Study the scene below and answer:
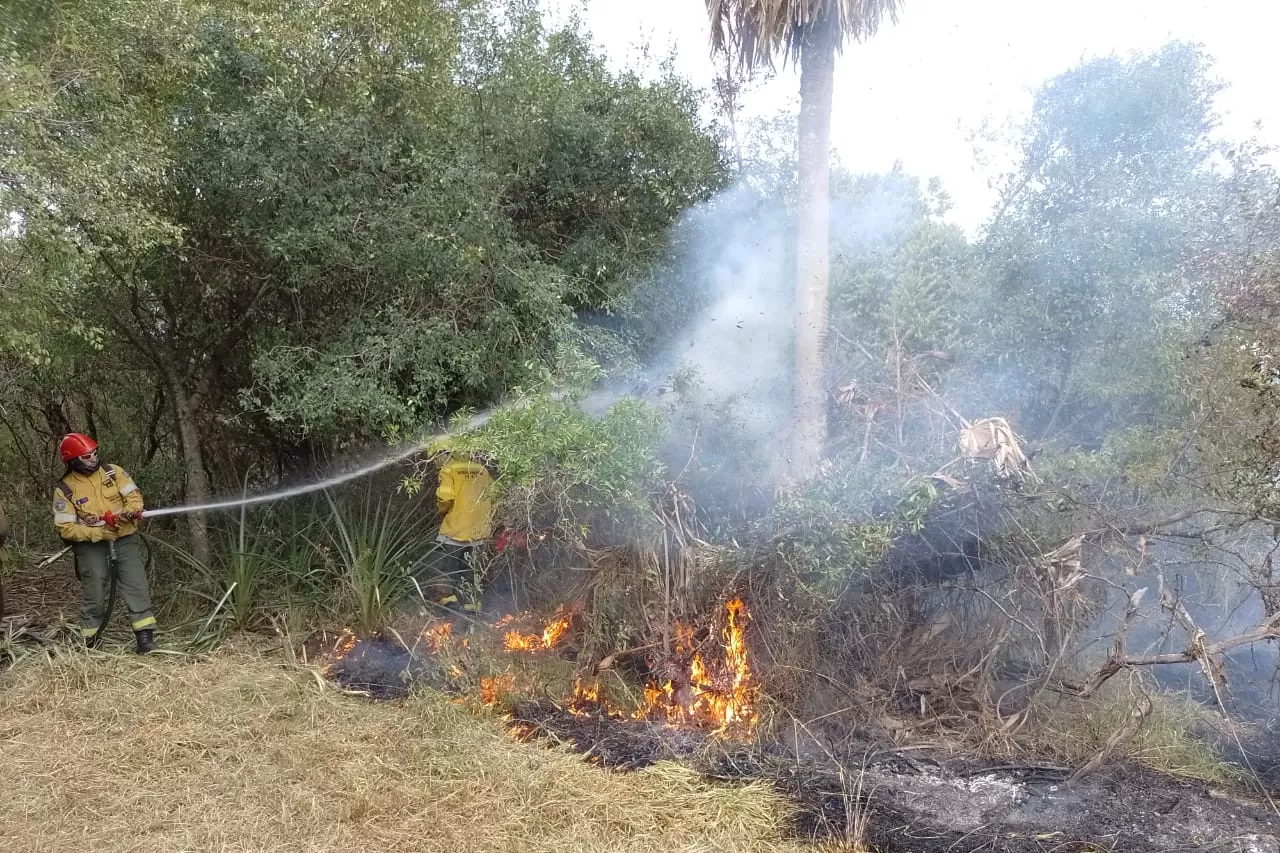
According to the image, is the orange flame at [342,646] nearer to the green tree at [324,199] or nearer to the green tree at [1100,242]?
the green tree at [324,199]

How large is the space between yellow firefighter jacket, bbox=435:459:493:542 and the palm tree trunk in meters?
2.29

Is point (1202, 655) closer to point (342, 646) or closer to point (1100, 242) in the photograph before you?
point (1100, 242)

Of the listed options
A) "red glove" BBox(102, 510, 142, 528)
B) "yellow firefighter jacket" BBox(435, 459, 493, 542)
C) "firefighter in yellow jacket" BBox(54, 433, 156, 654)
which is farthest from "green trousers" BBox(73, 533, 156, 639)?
"yellow firefighter jacket" BBox(435, 459, 493, 542)

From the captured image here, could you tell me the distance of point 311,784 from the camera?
12.0 ft

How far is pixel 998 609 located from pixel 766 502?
1.44 metres

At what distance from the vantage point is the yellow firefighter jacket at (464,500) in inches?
212

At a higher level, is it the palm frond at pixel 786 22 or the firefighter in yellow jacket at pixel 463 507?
the palm frond at pixel 786 22

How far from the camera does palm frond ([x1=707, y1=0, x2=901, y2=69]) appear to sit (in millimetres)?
5410

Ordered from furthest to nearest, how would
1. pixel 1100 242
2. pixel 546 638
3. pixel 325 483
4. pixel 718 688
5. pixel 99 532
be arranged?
1. pixel 325 483
2. pixel 1100 242
3. pixel 99 532
4. pixel 546 638
5. pixel 718 688

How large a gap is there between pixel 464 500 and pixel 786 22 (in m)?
3.97

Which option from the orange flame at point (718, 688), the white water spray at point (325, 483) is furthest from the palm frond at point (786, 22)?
the orange flame at point (718, 688)

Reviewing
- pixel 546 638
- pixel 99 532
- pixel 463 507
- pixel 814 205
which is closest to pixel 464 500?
pixel 463 507

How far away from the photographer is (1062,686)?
4.25 meters

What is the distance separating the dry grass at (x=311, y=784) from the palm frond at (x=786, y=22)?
479 cm
